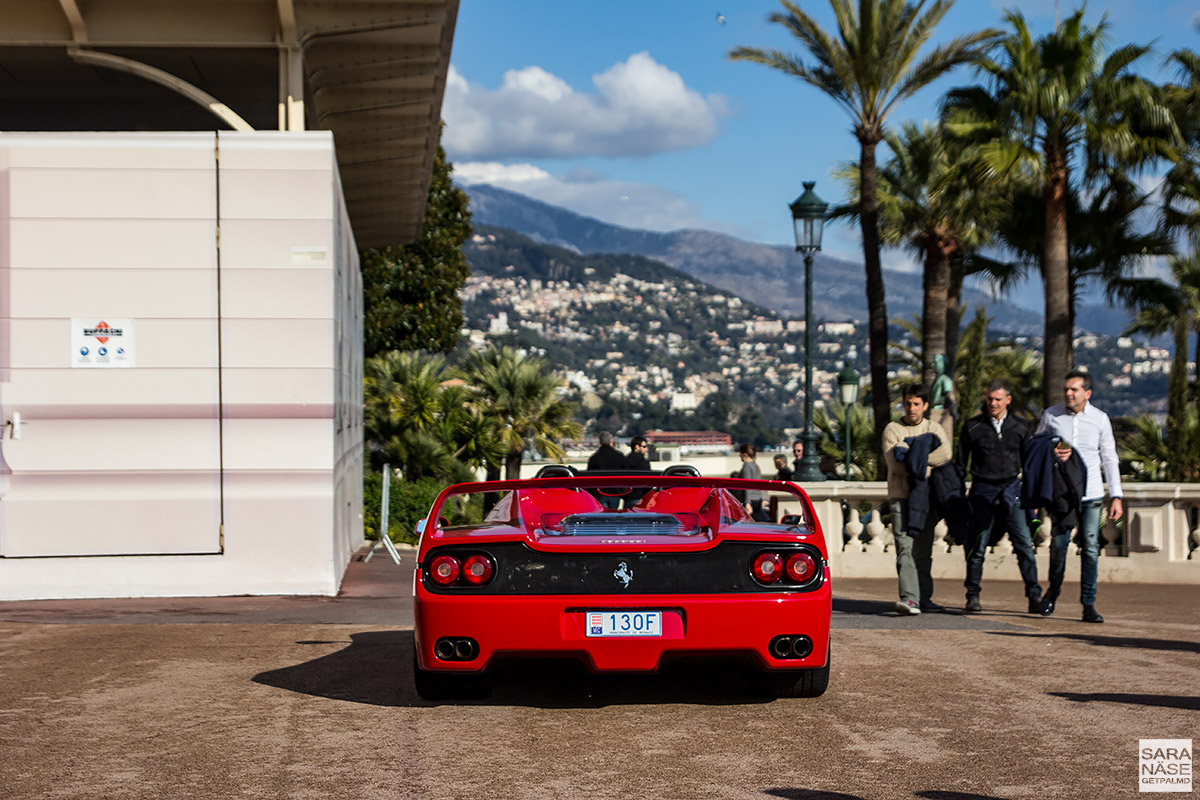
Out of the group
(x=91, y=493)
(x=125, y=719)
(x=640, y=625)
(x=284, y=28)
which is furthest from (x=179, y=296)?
(x=640, y=625)

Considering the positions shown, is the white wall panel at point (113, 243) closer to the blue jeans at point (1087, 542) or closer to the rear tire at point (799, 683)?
the rear tire at point (799, 683)

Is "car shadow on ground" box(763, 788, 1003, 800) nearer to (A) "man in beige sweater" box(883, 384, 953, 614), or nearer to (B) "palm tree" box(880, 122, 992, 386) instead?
(A) "man in beige sweater" box(883, 384, 953, 614)

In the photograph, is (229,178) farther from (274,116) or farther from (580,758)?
(580,758)

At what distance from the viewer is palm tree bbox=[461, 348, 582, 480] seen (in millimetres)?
38375

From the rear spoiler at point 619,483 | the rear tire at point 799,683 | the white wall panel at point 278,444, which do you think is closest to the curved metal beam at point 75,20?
the white wall panel at point 278,444

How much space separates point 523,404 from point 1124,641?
3000 centimetres

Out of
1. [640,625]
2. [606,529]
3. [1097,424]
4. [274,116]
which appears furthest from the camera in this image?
[274,116]

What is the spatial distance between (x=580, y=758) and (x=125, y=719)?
216cm

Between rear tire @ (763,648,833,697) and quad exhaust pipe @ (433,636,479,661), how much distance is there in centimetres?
139

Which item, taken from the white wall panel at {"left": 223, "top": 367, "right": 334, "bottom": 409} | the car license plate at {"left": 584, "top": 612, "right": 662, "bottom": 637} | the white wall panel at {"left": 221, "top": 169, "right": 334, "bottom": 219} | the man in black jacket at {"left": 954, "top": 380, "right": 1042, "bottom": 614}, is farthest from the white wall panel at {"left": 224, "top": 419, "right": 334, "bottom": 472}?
the car license plate at {"left": 584, "top": 612, "right": 662, "bottom": 637}

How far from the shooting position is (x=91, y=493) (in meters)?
11.2

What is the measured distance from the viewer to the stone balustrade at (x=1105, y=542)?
572 inches

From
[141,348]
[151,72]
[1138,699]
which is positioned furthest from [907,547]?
[151,72]

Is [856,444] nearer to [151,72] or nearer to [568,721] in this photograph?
[151,72]
